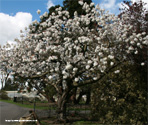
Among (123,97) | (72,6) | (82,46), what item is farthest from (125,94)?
(72,6)

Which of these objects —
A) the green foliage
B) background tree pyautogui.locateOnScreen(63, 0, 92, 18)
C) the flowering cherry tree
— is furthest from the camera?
background tree pyautogui.locateOnScreen(63, 0, 92, 18)

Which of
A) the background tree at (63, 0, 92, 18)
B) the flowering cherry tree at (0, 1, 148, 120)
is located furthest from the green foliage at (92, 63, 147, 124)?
the background tree at (63, 0, 92, 18)

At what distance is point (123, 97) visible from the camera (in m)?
6.61

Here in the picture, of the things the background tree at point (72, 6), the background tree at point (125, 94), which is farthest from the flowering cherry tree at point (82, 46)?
the background tree at point (72, 6)

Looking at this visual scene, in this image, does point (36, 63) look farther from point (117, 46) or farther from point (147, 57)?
point (147, 57)

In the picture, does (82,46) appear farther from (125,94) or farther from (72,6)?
(72,6)

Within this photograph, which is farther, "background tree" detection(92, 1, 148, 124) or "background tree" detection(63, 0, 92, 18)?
"background tree" detection(63, 0, 92, 18)

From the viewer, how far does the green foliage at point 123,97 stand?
629cm

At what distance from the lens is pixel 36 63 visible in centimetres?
988

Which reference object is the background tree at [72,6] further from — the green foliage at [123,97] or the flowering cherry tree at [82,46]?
the green foliage at [123,97]

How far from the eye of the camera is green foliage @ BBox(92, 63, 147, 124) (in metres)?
6.29

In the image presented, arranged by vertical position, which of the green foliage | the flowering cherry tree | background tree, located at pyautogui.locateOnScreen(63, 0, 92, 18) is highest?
background tree, located at pyautogui.locateOnScreen(63, 0, 92, 18)

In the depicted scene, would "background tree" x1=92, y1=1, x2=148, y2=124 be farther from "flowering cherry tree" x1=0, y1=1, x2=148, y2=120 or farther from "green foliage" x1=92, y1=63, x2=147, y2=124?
"flowering cherry tree" x1=0, y1=1, x2=148, y2=120

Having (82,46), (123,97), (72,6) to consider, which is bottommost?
(123,97)
